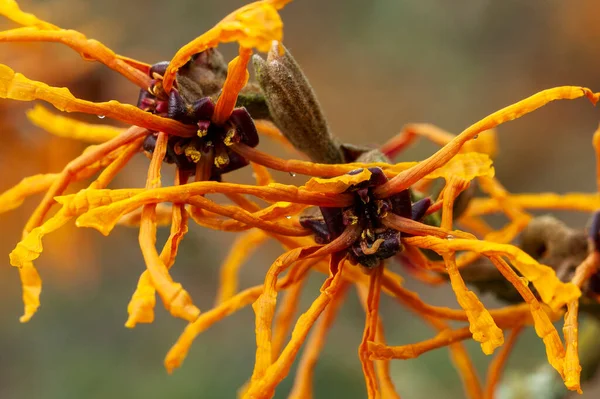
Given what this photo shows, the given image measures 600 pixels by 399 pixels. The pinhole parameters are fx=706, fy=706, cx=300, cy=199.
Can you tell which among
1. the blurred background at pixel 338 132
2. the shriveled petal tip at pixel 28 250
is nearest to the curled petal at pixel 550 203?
the shriveled petal tip at pixel 28 250

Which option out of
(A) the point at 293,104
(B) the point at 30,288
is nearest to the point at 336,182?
(A) the point at 293,104

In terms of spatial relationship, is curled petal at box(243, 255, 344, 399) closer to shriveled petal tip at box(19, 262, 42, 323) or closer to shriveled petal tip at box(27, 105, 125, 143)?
shriveled petal tip at box(19, 262, 42, 323)

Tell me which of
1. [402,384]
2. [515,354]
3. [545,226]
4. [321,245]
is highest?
[321,245]

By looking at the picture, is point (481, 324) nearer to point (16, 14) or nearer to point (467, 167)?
point (467, 167)

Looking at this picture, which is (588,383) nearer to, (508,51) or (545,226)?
(545,226)

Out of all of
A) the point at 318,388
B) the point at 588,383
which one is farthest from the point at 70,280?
the point at 588,383

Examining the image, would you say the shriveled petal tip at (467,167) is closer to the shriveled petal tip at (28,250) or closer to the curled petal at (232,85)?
the curled petal at (232,85)
